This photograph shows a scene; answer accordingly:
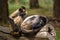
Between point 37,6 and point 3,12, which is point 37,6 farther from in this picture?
point 3,12

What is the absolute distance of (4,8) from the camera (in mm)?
10141

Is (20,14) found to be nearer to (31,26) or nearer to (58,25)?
(31,26)

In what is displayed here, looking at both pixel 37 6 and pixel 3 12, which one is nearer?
pixel 3 12

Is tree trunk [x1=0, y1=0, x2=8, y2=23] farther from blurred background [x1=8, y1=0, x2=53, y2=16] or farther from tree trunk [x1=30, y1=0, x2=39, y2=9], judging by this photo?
tree trunk [x1=30, y1=0, x2=39, y2=9]

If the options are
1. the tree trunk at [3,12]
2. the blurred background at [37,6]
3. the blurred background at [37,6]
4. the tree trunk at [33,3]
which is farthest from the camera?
the tree trunk at [33,3]

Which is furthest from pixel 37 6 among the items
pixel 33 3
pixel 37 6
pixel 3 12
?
pixel 3 12

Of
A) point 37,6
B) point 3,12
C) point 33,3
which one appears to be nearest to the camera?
point 3,12

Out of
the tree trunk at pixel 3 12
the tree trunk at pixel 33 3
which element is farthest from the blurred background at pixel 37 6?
the tree trunk at pixel 3 12

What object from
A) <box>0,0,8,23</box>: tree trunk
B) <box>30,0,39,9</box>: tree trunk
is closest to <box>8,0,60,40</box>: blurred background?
<box>30,0,39,9</box>: tree trunk

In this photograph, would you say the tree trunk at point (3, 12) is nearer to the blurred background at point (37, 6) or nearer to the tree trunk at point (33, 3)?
the blurred background at point (37, 6)

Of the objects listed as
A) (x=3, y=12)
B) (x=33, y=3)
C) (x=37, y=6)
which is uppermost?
(x=3, y=12)

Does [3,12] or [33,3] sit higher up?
[3,12]

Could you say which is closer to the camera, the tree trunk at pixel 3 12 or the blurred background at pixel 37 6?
the tree trunk at pixel 3 12

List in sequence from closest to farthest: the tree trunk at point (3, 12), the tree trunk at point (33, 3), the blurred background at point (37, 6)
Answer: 1. the tree trunk at point (3, 12)
2. the blurred background at point (37, 6)
3. the tree trunk at point (33, 3)
